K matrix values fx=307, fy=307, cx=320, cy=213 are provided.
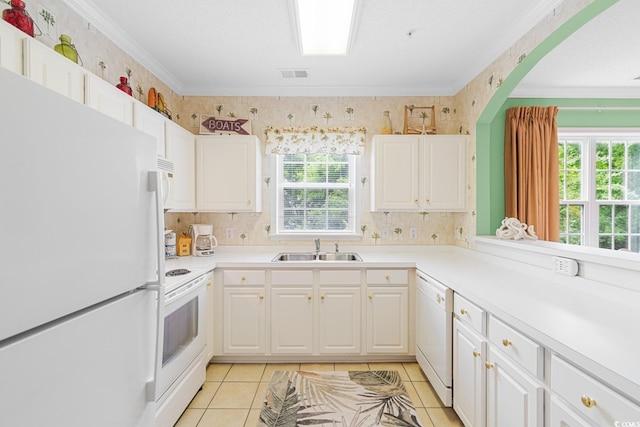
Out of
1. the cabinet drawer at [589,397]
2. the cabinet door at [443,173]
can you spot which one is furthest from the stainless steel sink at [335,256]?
the cabinet drawer at [589,397]

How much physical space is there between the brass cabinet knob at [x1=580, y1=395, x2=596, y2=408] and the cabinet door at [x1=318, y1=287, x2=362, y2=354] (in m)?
1.75

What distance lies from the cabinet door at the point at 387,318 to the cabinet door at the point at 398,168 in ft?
2.84

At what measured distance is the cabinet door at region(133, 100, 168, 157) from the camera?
200 cm

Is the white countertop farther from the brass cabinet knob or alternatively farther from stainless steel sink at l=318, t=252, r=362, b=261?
stainless steel sink at l=318, t=252, r=362, b=261

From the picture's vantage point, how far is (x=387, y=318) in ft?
8.66

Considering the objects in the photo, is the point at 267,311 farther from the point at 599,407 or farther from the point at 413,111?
the point at 413,111

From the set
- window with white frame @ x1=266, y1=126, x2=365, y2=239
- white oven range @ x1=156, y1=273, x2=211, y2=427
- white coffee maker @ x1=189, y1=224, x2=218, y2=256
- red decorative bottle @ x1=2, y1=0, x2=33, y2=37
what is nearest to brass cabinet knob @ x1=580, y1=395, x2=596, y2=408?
white oven range @ x1=156, y1=273, x2=211, y2=427

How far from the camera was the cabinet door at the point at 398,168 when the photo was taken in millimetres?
2963

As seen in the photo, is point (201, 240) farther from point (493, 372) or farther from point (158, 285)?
point (493, 372)

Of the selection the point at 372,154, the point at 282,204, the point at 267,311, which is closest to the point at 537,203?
the point at 372,154

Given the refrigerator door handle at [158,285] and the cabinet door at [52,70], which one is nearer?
the refrigerator door handle at [158,285]

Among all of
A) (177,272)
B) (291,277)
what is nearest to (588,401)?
(291,277)

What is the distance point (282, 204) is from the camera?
10.9 feet

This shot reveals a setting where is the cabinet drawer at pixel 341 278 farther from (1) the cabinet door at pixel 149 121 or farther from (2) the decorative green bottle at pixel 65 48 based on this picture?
(2) the decorative green bottle at pixel 65 48
